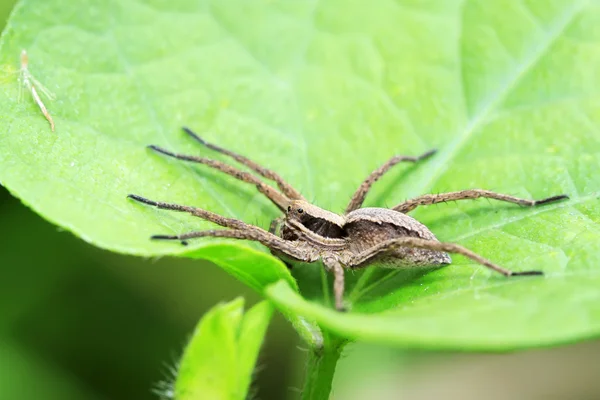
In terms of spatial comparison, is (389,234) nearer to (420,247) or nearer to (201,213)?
(420,247)

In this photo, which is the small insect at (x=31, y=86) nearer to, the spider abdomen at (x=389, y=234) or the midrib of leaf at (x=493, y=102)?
the spider abdomen at (x=389, y=234)

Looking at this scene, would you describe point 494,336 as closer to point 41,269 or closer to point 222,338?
point 222,338

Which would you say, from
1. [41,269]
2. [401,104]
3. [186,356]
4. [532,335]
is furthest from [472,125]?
[41,269]

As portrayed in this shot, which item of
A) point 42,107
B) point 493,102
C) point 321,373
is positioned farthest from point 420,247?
point 42,107

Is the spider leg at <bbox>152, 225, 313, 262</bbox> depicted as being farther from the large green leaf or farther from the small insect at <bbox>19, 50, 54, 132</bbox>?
the small insect at <bbox>19, 50, 54, 132</bbox>

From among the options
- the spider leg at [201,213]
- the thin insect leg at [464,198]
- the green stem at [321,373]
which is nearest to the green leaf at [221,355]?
the green stem at [321,373]

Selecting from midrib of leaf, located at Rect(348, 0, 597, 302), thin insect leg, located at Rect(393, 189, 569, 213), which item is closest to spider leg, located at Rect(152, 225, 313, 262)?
midrib of leaf, located at Rect(348, 0, 597, 302)
